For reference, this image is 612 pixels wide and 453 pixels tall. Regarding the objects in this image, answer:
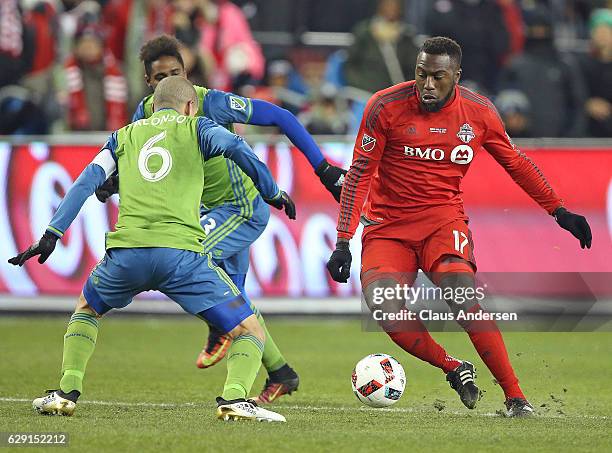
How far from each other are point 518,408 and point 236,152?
239 cm

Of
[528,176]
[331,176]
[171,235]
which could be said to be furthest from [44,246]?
[528,176]

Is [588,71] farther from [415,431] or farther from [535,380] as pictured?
[415,431]

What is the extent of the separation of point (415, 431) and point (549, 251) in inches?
253

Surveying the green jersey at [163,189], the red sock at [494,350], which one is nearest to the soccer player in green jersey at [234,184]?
the green jersey at [163,189]

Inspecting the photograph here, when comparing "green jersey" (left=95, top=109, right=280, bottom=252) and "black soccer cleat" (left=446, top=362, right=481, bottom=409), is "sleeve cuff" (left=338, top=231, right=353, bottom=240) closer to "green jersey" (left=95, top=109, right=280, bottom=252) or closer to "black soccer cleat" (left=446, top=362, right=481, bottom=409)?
"green jersey" (left=95, top=109, right=280, bottom=252)

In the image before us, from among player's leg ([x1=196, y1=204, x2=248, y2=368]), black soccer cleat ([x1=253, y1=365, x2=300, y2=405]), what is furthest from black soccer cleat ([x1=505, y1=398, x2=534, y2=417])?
player's leg ([x1=196, y1=204, x2=248, y2=368])

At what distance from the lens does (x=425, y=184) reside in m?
8.40

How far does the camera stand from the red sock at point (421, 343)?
8.29 meters

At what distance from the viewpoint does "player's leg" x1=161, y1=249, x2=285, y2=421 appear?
295 inches

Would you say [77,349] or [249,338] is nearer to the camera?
[249,338]

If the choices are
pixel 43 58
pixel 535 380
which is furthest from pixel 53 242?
pixel 43 58

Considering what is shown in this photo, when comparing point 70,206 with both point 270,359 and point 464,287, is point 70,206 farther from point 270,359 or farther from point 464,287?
point 464,287

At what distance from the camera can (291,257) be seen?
538 inches

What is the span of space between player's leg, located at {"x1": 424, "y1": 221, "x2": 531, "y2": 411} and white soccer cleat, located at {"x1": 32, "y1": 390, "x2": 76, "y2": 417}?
239 centimetres
